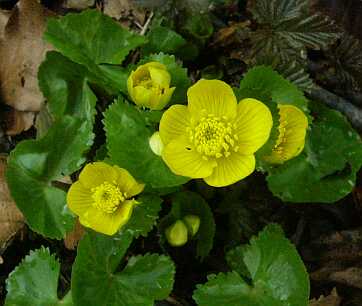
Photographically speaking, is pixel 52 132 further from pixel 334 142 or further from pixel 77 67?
pixel 334 142

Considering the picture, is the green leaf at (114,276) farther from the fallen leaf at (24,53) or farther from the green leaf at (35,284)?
the fallen leaf at (24,53)

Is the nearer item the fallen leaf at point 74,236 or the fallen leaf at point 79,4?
the fallen leaf at point 74,236

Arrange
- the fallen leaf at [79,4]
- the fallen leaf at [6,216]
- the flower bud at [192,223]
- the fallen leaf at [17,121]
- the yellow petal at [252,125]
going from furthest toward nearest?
the fallen leaf at [79,4], the fallen leaf at [17,121], the fallen leaf at [6,216], the flower bud at [192,223], the yellow petal at [252,125]

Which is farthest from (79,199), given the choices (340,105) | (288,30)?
(340,105)

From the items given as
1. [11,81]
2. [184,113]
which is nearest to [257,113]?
[184,113]


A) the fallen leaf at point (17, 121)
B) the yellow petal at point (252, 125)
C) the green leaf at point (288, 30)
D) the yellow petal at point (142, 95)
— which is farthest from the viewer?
the fallen leaf at point (17, 121)

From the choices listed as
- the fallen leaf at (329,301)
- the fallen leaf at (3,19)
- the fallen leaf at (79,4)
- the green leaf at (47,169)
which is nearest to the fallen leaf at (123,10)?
the fallen leaf at (79,4)
